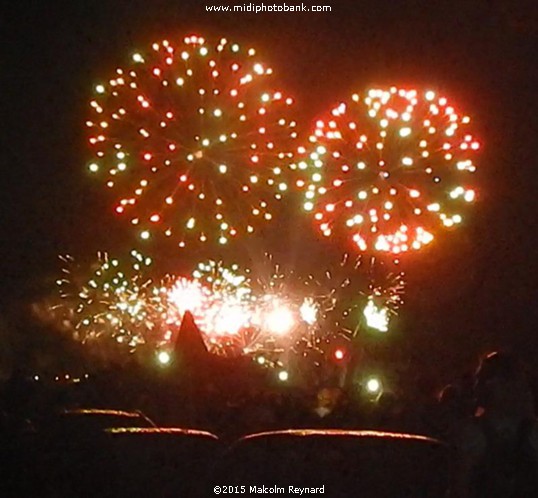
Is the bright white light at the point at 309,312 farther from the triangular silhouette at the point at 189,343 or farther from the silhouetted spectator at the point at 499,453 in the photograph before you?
the silhouetted spectator at the point at 499,453

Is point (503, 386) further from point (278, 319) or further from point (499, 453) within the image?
point (278, 319)

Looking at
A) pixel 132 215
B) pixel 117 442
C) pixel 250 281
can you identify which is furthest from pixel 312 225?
pixel 117 442

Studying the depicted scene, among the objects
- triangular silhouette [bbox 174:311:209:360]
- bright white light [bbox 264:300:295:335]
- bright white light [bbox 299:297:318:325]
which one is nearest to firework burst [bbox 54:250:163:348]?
bright white light [bbox 264:300:295:335]

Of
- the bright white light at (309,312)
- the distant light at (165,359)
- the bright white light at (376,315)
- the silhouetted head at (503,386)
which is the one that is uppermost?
the bright white light at (309,312)

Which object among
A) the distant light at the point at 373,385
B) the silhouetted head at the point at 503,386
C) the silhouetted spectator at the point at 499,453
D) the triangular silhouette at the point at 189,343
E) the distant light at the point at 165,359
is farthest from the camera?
the distant light at the point at 165,359

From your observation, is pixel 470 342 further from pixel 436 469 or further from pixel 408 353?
pixel 436 469

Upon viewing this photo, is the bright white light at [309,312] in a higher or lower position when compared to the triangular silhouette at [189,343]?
higher

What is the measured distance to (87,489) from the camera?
615cm

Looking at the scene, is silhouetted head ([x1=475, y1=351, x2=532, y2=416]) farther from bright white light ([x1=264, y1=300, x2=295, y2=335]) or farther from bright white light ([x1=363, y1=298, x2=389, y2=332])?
bright white light ([x1=264, y1=300, x2=295, y2=335])

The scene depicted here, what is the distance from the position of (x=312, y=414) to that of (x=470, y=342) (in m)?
12.4

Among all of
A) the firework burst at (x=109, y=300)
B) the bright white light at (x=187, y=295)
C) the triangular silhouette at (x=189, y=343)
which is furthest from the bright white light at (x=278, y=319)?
the triangular silhouette at (x=189, y=343)

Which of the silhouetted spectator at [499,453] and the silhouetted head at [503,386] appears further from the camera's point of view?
the silhouetted head at [503,386]

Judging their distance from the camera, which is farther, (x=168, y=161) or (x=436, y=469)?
(x=168, y=161)

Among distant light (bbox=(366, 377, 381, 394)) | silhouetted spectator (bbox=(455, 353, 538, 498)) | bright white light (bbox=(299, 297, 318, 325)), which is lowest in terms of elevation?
silhouetted spectator (bbox=(455, 353, 538, 498))
